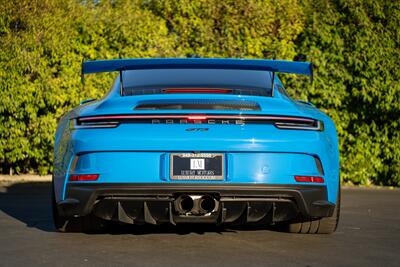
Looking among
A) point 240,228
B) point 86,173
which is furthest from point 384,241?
point 86,173

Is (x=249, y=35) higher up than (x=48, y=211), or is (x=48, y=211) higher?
(x=249, y=35)

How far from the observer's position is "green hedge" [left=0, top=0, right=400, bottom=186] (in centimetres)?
1356

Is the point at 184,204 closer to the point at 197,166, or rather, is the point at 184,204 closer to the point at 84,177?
the point at 197,166

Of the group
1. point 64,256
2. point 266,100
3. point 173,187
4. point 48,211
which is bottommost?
point 48,211

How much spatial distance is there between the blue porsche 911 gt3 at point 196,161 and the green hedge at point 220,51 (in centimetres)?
696

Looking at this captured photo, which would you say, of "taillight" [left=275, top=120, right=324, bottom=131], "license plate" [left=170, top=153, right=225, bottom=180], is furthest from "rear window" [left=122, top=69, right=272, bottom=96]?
"license plate" [left=170, top=153, right=225, bottom=180]

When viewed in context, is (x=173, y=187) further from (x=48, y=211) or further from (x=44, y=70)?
(x=44, y=70)

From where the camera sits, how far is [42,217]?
8695 mm

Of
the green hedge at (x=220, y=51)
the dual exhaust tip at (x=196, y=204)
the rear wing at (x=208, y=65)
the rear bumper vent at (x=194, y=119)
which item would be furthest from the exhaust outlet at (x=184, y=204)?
the green hedge at (x=220, y=51)

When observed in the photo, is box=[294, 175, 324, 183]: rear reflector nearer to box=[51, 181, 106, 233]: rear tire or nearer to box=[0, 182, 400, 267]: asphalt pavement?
box=[0, 182, 400, 267]: asphalt pavement

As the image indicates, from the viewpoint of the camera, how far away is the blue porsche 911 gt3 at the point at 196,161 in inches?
253

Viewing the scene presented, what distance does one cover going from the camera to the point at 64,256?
6.14 metres

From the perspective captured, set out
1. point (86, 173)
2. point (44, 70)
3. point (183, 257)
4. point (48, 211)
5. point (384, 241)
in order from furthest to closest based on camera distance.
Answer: point (44, 70), point (48, 211), point (384, 241), point (86, 173), point (183, 257)

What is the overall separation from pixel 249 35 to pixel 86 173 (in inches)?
314
